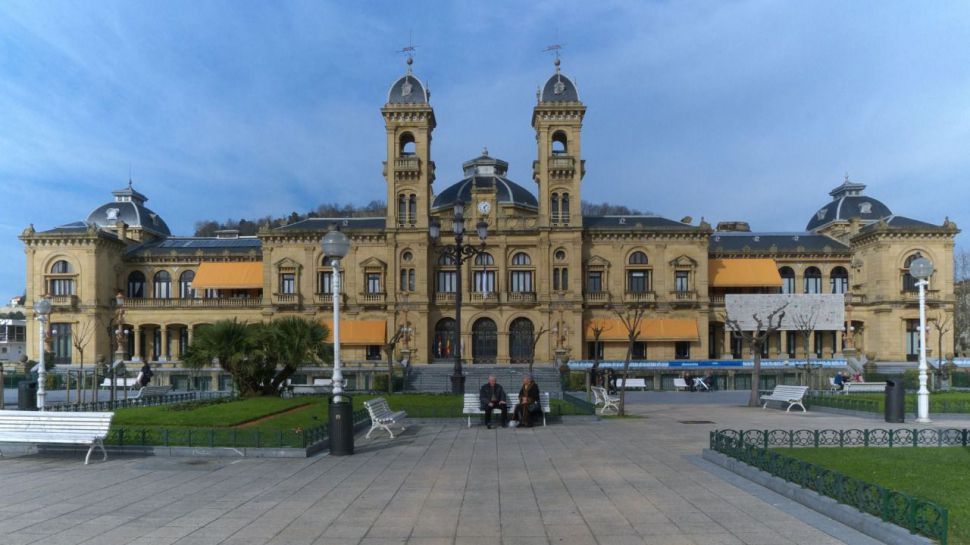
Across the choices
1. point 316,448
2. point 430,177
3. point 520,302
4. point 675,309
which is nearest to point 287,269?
point 430,177

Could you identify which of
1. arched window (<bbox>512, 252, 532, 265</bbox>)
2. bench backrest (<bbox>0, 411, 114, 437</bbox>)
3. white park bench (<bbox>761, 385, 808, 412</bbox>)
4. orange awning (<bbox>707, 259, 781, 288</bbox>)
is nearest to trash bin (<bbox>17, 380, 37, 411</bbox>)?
bench backrest (<bbox>0, 411, 114, 437</bbox>)

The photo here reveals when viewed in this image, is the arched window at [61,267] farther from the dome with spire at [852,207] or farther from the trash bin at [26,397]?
the dome with spire at [852,207]

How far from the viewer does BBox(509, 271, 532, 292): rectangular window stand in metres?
54.2

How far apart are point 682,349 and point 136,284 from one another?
1779 inches

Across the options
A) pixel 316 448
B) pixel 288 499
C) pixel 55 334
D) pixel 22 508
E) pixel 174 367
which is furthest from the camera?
pixel 55 334

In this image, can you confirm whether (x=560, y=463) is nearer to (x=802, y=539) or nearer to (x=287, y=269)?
(x=802, y=539)

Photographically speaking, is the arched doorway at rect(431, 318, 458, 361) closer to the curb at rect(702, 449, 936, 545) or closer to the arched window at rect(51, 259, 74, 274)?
the arched window at rect(51, 259, 74, 274)

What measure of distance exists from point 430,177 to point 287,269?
42.1 feet

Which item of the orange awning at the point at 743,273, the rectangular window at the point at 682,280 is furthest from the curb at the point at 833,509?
the orange awning at the point at 743,273

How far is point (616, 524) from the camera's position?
31.6 feet

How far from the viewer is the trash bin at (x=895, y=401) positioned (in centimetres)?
2183

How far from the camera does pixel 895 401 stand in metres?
21.9

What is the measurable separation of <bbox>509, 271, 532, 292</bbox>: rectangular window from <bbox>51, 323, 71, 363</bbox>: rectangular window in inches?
1363

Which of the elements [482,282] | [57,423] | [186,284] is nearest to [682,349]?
[482,282]
